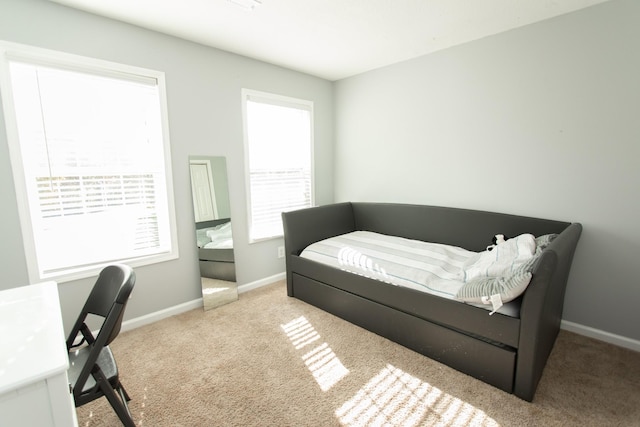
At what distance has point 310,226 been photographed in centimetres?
313

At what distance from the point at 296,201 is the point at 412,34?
6.85ft

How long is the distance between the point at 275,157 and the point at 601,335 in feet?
10.7

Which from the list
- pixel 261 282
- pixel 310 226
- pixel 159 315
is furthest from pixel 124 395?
pixel 310 226

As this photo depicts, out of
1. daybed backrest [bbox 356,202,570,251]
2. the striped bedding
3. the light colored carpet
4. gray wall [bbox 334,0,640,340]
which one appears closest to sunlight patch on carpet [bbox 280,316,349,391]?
the light colored carpet

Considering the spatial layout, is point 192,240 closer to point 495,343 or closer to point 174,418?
point 174,418

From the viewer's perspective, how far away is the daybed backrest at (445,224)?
8.08 feet

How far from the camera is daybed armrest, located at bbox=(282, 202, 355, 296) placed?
2980 mm

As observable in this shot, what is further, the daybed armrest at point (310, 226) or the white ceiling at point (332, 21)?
the daybed armrest at point (310, 226)

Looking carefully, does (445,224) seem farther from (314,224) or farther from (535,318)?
(535,318)

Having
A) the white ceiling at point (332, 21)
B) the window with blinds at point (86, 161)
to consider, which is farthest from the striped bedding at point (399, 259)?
the white ceiling at point (332, 21)

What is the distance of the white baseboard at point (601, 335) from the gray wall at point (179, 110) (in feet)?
9.08

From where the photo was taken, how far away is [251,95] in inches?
119

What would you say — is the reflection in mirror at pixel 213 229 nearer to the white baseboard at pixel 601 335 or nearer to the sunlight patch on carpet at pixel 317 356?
the sunlight patch on carpet at pixel 317 356

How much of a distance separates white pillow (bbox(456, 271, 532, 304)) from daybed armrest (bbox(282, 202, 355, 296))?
5.27 ft
